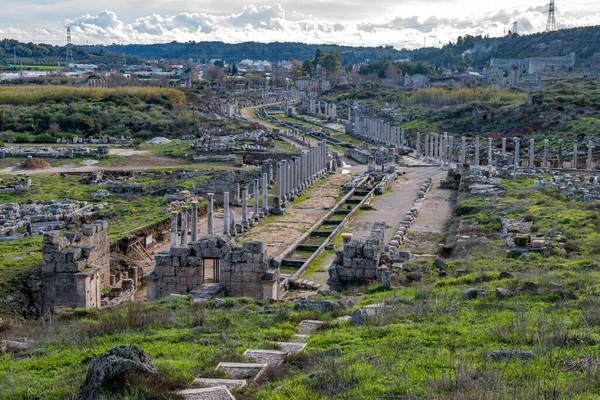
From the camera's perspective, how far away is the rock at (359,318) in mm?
13062

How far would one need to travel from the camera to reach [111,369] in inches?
357

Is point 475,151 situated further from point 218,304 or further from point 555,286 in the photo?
point 218,304

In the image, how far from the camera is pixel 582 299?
1396 centimetres

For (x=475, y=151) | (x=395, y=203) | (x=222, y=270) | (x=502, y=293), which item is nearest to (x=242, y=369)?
(x=502, y=293)

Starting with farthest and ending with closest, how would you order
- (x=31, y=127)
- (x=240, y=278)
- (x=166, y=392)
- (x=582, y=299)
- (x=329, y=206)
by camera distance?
(x=31, y=127) → (x=329, y=206) → (x=240, y=278) → (x=582, y=299) → (x=166, y=392)

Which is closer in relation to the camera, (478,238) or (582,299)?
(582,299)

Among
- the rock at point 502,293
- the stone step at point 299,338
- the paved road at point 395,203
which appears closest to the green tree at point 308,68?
the paved road at point 395,203

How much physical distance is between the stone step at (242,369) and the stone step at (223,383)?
0.33 meters

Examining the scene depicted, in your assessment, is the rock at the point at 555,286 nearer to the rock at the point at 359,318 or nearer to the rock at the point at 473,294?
the rock at the point at 473,294

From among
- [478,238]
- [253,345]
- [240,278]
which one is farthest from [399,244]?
[253,345]

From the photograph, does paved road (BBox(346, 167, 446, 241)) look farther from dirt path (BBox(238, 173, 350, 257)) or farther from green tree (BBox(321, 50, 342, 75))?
green tree (BBox(321, 50, 342, 75))

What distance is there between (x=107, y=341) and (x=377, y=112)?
7687cm

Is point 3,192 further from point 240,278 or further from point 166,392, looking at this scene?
point 166,392

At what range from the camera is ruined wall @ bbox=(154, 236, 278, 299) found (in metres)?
20.1
